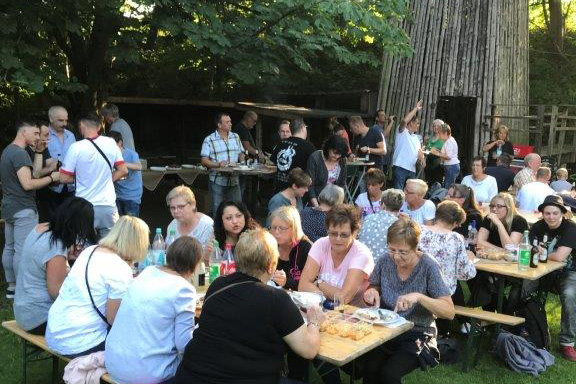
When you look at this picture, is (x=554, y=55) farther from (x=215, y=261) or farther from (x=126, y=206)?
(x=215, y=261)

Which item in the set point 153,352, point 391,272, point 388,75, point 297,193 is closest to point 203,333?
point 153,352

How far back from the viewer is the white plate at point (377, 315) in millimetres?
4210

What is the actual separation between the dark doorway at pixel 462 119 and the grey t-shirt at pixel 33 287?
11.4 metres

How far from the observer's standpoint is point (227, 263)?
524 centimetres

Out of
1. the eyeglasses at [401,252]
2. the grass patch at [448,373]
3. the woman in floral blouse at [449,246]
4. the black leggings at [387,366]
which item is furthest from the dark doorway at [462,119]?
the black leggings at [387,366]

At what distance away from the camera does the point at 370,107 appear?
1596 centimetres

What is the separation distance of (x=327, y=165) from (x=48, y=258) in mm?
4865

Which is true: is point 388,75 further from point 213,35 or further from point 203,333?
point 203,333

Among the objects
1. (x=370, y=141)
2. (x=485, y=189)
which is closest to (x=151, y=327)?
(x=485, y=189)

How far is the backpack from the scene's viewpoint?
5516mm

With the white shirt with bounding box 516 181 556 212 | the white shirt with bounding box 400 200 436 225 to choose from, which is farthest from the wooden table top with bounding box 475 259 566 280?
the white shirt with bounding box 516 181 556 212

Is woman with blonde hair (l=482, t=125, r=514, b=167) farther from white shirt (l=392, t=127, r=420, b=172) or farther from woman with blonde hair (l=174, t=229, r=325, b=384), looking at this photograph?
woman with blonde hair (l=174, t=229, r=325, b=384)

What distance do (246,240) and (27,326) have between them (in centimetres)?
203

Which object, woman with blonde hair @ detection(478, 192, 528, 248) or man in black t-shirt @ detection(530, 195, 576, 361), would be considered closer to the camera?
man in black t-shirt @ detection(530, 195, 576, 361)
